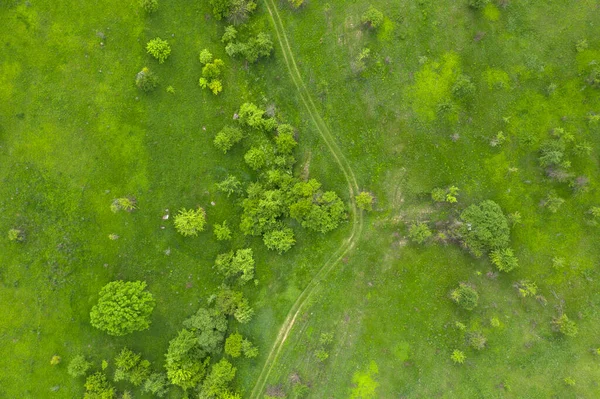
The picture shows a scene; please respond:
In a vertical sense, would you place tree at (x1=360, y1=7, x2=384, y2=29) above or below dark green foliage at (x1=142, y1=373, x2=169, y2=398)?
above

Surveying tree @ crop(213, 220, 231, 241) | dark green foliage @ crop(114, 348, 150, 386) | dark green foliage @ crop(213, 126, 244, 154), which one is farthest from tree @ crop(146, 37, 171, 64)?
dark green foliage @ crop(114, 348, 150, 386)

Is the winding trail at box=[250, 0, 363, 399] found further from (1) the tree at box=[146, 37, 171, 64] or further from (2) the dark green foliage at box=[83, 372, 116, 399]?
(2) the dark green foliage at box=[83, 372, 116, 399]

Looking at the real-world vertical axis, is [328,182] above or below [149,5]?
below

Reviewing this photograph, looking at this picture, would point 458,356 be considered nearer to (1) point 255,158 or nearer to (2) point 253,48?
(1) point 255,158

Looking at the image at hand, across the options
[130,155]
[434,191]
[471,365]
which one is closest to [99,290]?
[130,155]

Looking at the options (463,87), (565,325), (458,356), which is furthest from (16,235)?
(565,325)

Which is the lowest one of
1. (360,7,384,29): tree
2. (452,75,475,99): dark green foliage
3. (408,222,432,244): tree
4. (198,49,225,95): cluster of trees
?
(408,222,432,244): tree
